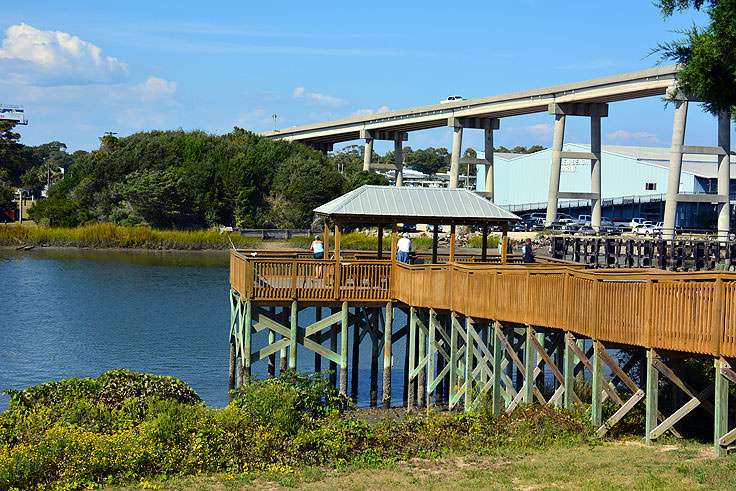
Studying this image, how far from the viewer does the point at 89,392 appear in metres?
18.8

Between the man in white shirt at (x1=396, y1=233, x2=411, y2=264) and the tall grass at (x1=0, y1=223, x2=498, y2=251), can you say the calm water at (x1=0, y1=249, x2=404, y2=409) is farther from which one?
the tall grass at (x1=0, y1=223, x2=498, y2=251)

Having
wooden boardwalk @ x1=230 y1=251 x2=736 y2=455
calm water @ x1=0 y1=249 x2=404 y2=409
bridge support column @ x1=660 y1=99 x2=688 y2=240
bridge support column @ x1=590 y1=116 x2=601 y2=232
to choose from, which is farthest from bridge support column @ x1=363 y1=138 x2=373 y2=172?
wooden boardwalk @ x1=230 y1=251 x2=736 y2=455

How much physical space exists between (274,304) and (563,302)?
10046 mm

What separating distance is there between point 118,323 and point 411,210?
22.9m

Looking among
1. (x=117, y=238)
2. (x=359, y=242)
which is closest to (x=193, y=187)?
(x=117, y=238)

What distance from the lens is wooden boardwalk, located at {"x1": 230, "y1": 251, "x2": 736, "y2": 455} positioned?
49.8 feet

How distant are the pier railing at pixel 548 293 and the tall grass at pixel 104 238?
63969mm

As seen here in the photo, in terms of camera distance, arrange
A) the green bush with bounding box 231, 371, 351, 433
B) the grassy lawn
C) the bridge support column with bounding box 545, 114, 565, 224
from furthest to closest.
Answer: the bridge support column with bounding box 545, 114, 565, 224, the green bush with bounding box 231, 371, 351, 433, the grassy lawn

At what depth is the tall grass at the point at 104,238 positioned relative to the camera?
9056cm

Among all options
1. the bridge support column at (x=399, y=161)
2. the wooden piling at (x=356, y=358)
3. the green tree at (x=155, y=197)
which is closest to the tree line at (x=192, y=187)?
the green tree at (x=155, y=197)

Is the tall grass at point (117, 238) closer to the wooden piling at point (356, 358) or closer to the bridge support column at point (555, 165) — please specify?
the bridge support column at point (555, 165)

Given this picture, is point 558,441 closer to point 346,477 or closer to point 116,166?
point 346,477

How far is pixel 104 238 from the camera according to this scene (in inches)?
3578

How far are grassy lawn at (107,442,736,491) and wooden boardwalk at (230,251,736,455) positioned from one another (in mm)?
692
